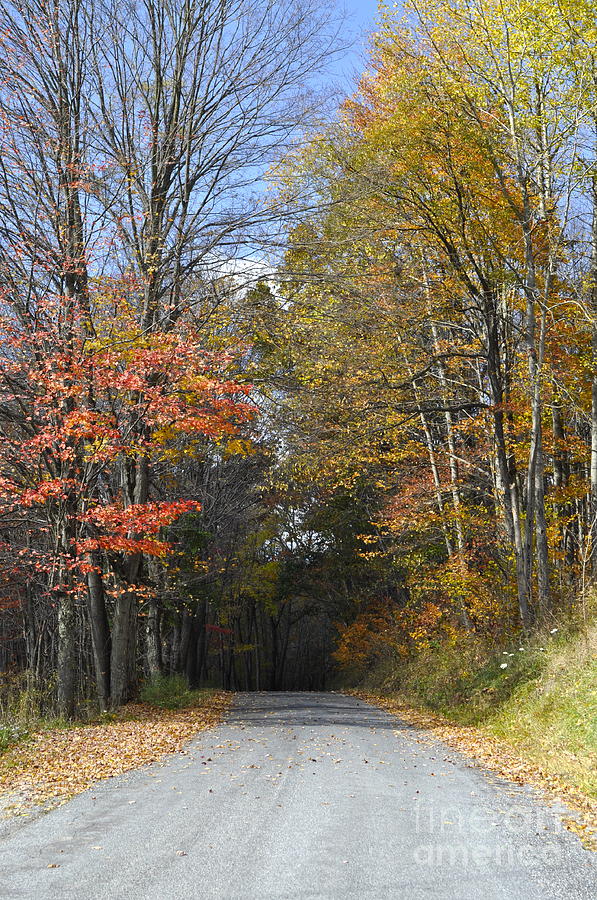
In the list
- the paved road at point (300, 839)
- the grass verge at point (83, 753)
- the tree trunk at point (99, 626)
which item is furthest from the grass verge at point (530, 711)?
the tree trunk at point (99, 626)

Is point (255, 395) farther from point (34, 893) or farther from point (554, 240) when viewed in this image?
point (34, 893)

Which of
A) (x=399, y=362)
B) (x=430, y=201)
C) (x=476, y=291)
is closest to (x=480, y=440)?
(x=399, y=362)

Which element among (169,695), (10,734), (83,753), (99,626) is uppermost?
(99,626)

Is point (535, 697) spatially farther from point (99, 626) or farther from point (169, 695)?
point (99, 626)

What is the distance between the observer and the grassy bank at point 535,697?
27.5 ft

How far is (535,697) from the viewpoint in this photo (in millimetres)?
11109

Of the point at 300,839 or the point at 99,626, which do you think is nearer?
the point at 300,839
